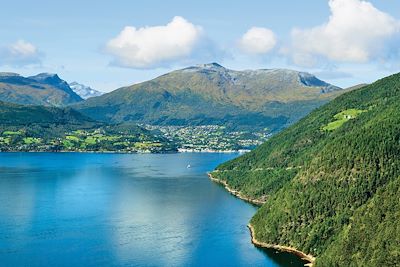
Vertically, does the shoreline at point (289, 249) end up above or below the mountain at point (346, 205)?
below

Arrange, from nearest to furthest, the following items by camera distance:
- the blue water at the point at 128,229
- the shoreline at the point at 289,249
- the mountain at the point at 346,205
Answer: the mountain at the point at 346,205, the shoreline at the point at 289,249, the blue water at the point at 128,229

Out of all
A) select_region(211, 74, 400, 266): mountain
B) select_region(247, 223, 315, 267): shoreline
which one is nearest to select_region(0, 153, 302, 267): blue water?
select_region(247, 223, 315, 267): shoreline

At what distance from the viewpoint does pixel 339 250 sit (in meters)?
99.3

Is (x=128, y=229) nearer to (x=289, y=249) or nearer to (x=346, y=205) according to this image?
(x=289, y=249)

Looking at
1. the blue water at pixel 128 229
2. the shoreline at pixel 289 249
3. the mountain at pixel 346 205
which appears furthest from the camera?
the blue water at pixel 128 229

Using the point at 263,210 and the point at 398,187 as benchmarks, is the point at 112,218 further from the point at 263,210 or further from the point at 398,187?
the point at 398,187

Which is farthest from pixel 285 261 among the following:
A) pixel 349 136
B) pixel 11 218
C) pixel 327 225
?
pixel 11 218

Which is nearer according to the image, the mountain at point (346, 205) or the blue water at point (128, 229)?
the mountain at point (346, 205)

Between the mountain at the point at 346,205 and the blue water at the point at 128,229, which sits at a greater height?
the mountain at the point at 346,205

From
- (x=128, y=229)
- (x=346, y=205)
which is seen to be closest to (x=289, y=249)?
(x=346, y=205)

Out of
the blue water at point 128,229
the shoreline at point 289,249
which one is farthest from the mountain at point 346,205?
the blue water at point 128,229

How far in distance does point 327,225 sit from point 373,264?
25.6 metres

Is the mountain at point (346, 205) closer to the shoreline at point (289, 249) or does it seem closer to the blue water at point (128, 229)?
the shoreline at point (289, 249)

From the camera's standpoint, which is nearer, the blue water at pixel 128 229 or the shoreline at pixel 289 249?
the shoreline at pixel 289 249
